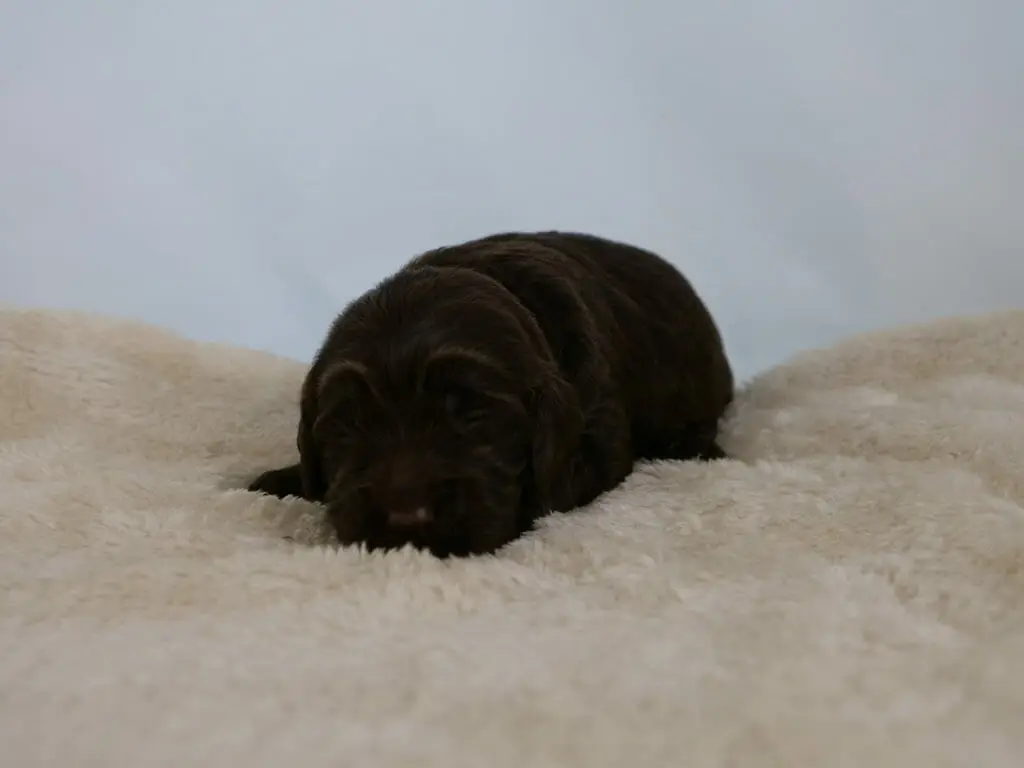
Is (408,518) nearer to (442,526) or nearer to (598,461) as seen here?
(442,526)

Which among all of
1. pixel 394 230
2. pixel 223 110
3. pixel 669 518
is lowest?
pixel 669 518

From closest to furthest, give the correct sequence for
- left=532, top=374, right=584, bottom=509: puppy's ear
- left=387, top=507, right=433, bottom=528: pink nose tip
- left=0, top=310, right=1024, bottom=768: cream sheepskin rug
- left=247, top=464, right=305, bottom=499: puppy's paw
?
1. left=0, top=310, right=1024, bottom=768: cream sheepskin rug
2. left=387, top=507, right=433, bottom=528: pink nose tip
3. left=532, top=374, right=584, bottom=509: puppy's ear
4. left=247, top=464, right=305, bottom=499: puppy's paw

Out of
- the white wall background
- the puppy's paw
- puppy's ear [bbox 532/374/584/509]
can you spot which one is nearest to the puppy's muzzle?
puppy's ear [bbox 532/374/584/509]

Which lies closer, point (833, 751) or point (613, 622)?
point (833, 751)

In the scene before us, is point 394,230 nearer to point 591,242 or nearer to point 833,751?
point 591,242

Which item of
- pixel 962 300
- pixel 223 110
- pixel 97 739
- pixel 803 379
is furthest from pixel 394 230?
pixel 97 739

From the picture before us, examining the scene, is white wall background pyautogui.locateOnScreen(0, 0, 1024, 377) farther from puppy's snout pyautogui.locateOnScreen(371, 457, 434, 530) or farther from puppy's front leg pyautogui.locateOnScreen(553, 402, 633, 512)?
puppy's snout pyautogui.locateOnScreen(371, 457, 434, 530)
